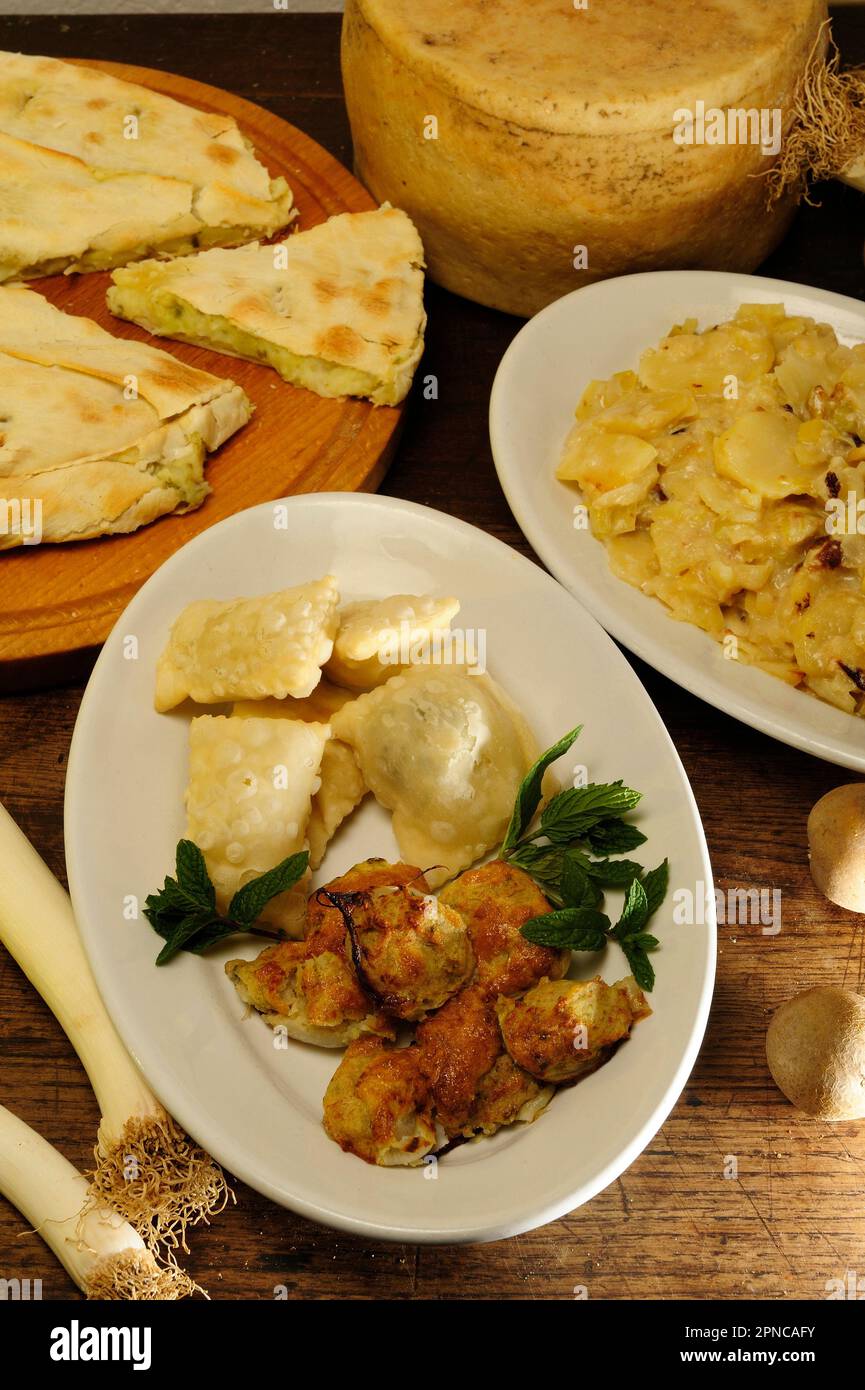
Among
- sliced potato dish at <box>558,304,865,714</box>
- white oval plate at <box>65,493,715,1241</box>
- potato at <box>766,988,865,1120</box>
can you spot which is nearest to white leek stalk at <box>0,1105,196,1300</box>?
white oval plate at <box>65,493,715,1241</box>

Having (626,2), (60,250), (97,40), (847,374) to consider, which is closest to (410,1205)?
(847,374)

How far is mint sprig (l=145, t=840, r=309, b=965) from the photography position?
1.88 metres

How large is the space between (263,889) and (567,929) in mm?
467

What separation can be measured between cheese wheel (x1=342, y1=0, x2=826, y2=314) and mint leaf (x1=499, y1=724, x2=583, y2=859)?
1.30 m

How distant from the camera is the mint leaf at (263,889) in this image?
1.88 meters

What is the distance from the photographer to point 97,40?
3602 mm

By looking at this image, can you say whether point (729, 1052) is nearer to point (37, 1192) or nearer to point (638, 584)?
point (638, 584)

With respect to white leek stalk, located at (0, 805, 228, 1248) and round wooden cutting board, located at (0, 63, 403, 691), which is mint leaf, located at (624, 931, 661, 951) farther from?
round wooden cutting board, located at (0, 63, 403, 691)

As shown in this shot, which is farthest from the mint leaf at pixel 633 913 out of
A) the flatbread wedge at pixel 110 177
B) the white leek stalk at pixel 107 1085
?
the flatbread wedge at pixel 110 177

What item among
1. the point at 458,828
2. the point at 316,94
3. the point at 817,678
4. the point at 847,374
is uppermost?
the point at 316,94

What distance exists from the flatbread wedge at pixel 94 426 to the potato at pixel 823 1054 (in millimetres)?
1556

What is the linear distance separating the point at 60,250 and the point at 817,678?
76.6 inches

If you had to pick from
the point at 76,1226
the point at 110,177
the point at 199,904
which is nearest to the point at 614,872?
the point at 199,904

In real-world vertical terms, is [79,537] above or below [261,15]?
below
